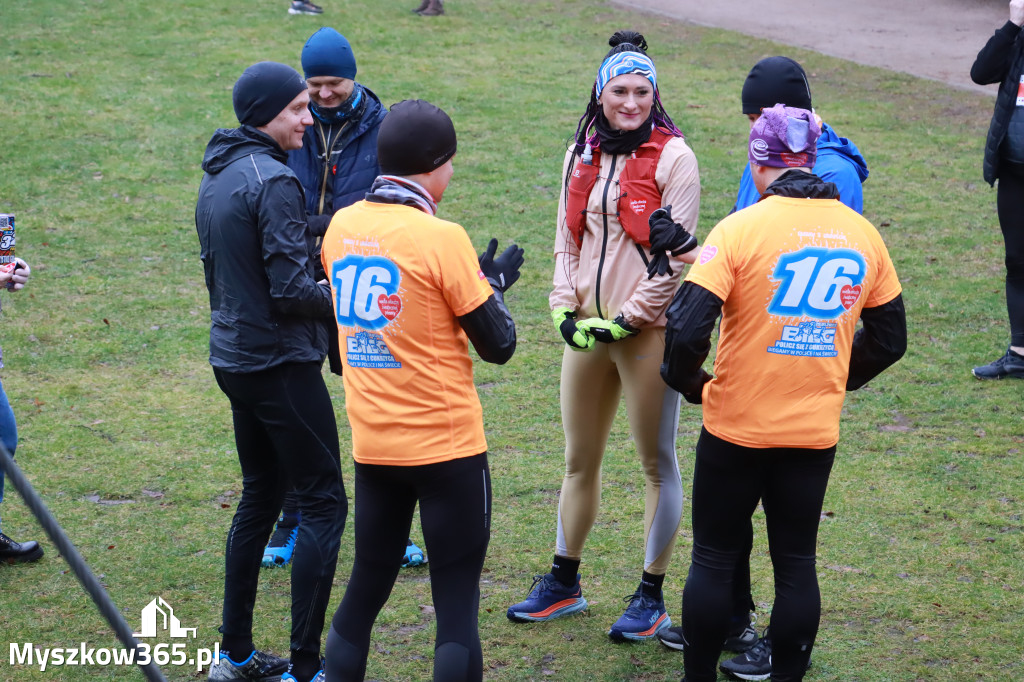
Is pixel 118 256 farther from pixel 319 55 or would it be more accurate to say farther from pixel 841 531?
pixel 841 531

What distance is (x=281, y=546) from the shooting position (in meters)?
5.22

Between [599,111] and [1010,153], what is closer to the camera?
[599,111]

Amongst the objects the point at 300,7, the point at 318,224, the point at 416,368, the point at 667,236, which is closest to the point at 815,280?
the point at 667,236

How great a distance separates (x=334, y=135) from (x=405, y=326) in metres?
1.80

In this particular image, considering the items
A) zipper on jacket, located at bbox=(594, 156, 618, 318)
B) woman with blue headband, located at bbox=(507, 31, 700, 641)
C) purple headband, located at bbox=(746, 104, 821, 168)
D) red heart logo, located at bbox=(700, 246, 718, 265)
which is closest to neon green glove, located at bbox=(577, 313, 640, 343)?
woman with blue headband, located at bbox=(507, 31, 700, 641)

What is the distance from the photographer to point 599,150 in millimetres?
4453

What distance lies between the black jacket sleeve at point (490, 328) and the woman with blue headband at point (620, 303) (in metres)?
0.85

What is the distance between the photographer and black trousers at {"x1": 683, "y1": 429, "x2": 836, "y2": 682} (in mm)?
3605

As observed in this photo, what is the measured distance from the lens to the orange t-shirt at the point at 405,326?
332 cm

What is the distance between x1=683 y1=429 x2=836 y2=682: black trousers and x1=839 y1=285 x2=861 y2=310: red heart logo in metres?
0.51

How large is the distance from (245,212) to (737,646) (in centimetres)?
263

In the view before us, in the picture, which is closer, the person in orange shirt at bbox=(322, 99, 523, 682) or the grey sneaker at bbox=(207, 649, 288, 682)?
the person in orange shirt at bbox=(322, 99, 523, 682)

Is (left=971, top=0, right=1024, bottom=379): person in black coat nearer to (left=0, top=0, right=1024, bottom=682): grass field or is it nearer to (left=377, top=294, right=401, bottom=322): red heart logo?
(left=0, top=0, right=1024, bottom=682): grass field

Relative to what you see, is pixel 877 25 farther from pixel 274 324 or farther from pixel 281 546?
pixel 274 324
